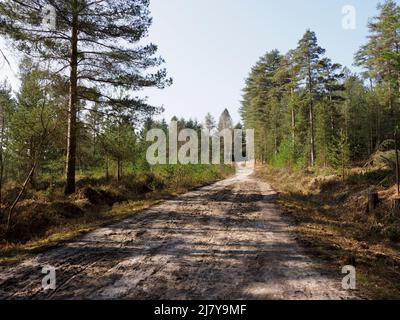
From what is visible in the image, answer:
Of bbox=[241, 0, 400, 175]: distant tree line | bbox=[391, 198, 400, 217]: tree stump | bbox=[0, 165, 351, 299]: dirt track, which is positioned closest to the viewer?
bbox=[0, 165, 351, 299]: dirt track

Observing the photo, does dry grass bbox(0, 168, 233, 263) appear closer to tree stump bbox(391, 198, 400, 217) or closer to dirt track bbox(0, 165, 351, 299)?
dirt track bbox(0, 165, 351, 299)

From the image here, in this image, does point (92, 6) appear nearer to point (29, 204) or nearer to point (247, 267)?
point (29, 204)

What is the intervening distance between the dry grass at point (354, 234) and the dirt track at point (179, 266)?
0.52 m

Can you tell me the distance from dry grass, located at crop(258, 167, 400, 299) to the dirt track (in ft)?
1.72

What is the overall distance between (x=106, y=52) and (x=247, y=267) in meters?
13.6

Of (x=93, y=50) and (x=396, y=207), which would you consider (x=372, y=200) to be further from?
(x=93, y=50)

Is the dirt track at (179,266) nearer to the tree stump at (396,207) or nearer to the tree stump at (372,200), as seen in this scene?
the tree stump at (396,207)

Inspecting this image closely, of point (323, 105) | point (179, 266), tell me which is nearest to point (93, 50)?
point (179, 266)

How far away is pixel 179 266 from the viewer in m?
6.07

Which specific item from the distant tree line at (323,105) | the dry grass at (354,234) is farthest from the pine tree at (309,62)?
the dry grass at (354,234)

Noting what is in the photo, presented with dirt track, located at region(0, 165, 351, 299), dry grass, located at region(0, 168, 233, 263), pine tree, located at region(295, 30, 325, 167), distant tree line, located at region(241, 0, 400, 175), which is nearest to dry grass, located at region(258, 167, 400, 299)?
dirt track, located at region(0, 165, 351, 299)

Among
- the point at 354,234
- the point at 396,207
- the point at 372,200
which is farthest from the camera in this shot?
the point at 372,200

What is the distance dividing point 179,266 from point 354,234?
5983 millimetres

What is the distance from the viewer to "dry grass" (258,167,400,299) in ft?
18.8
